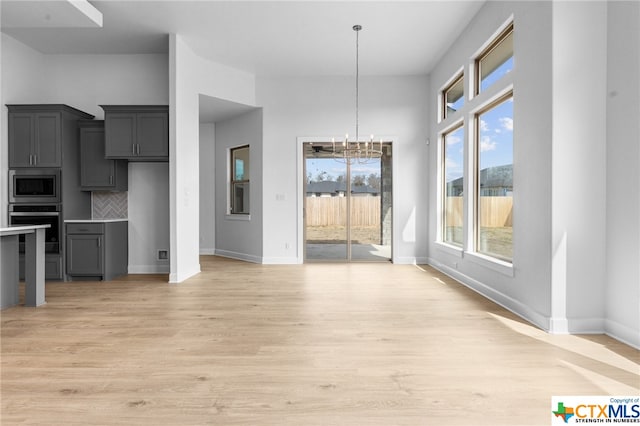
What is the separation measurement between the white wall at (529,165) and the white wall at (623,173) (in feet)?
1.45

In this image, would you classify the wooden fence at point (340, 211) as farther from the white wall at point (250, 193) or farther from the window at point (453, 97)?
the window at point (453, 97)

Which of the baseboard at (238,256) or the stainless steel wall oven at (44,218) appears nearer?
the stainless steel wall oven at (44,218)

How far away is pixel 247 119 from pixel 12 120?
3.69 metres

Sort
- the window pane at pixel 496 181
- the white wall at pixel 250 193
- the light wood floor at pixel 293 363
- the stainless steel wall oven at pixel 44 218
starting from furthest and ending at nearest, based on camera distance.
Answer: the white wall at pixel 250 193 → the stainless steel wall oven at pixel 44 218 → the window pane at pixel 496 181 → the light wood floor at pixel 293 363

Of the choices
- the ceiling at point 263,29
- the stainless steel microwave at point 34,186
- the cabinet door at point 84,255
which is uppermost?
the ceiling at point 263,29

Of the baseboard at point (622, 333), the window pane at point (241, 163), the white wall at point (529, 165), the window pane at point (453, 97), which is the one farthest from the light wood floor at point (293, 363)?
the window pane at point (241, 163)

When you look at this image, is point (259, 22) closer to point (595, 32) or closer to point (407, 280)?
point (595, 32)

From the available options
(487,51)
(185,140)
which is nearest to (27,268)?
(185,140)

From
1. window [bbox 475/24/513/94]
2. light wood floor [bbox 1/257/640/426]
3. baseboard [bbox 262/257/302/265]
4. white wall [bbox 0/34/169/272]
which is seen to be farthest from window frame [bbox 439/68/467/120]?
white wall [bbox 0/34/169/272]

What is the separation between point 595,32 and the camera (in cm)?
304

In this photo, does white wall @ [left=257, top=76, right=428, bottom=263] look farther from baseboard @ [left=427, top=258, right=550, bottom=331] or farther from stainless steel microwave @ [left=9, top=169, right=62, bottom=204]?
stainless steel microwave @ [left=9, top=169, right=62, bottom=204]

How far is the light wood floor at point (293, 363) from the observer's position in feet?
6.35

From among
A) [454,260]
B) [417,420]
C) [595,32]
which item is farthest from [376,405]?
[454,260]

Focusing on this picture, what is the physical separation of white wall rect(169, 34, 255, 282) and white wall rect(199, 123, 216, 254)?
1.98 m
